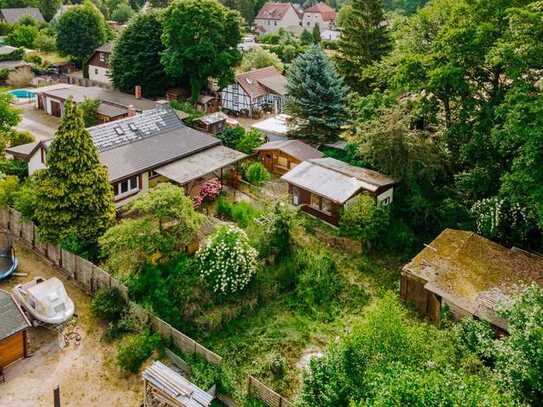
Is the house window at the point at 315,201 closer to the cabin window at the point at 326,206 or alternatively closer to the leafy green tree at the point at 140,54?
the cabin window at the point at 326,206

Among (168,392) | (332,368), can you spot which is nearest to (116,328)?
(168,392)

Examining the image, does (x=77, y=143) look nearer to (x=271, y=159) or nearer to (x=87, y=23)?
(x=271, y=159)

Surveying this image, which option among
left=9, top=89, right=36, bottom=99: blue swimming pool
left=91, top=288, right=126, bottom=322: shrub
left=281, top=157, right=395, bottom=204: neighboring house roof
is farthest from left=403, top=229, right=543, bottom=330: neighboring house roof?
left=9, top=89, right=36, bottom=99: blue swimming pool

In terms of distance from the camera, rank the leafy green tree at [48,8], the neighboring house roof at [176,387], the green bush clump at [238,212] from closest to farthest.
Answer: the neighboring house roof at [176,387], the green bush clump at [238,212], the leafy green tree at [48,8]

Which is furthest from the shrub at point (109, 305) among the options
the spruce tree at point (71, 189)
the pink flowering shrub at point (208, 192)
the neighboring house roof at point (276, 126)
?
the neighboring house roof at point (276, 126)

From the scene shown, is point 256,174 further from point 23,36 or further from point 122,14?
point 122,14
